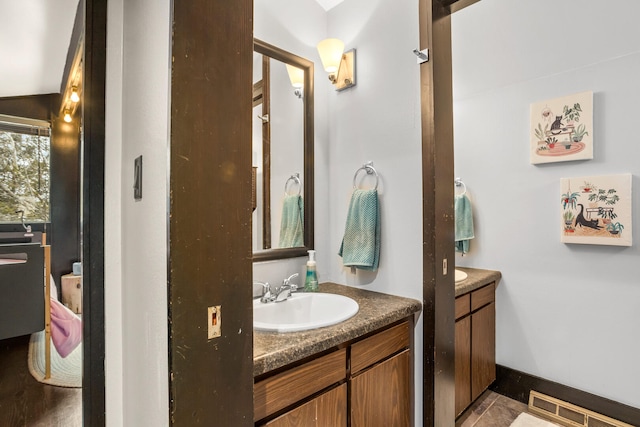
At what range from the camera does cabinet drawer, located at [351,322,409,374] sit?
1211 millimetres

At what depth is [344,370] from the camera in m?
1.17

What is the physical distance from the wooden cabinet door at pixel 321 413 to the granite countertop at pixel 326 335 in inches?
7.0

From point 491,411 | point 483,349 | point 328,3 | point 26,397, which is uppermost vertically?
point 328,3

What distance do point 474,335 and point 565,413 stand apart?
0.70m

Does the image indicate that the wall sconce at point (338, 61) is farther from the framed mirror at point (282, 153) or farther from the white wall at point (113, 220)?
the white wall at point (113, 220)

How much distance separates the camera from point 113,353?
1137mm

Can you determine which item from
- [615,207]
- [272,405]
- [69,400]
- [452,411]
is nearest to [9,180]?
[69,400]

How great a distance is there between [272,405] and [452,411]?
1044 millimetres

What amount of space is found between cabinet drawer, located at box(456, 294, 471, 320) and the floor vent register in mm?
794

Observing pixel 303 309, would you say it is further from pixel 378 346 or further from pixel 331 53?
pixel 331 53

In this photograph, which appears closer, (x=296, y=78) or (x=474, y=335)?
(x=296, y=78)

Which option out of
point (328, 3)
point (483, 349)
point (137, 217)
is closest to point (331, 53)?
point (328, 3)

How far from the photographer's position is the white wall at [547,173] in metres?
1.87

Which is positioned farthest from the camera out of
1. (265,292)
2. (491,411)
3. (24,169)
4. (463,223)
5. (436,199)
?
(463,223)
